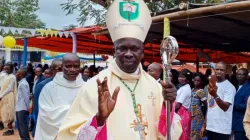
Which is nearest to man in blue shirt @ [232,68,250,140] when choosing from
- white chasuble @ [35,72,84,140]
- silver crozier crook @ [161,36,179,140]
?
white chasuble @ [35,72,84,140]

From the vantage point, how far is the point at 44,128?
4.50 m

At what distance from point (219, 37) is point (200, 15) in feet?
10.3

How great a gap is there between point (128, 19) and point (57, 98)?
6.00 feet

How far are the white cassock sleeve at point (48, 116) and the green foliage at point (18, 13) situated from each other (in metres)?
24.6

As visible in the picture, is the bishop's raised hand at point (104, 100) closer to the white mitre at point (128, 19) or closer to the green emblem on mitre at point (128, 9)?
the white mitre at point (128, 19)

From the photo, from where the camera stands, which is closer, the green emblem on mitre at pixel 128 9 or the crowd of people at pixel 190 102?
the green emblem on mitre at pixel 128 9

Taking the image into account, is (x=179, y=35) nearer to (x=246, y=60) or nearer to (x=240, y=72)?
(x=240, y=72)

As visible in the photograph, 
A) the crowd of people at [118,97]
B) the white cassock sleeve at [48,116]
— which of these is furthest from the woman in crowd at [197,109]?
the white cassock sleeve at [48,116]

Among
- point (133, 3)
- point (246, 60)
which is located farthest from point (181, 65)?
point (133, 3)

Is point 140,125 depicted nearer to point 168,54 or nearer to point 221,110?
point 168,54

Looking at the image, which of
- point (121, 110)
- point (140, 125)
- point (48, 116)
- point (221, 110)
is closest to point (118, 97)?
point (121, 110)

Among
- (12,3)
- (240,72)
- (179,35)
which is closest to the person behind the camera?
(240,72)

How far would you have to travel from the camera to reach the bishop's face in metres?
2.76

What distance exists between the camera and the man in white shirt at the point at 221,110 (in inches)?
209
